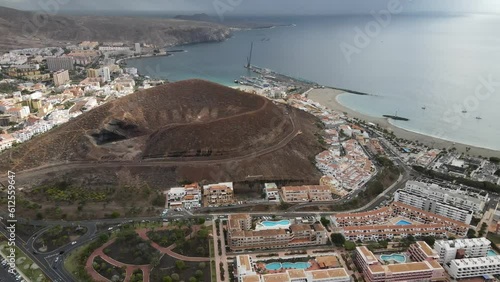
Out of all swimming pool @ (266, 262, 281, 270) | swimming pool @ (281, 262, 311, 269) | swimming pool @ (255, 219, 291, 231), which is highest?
swimming pool @ (255, 219, 291, 231)

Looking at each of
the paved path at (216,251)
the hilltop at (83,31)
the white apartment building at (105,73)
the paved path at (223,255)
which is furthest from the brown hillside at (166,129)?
the hilltop at (83,31)

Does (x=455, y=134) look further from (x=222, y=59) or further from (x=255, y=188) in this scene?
(x=222, y=59)

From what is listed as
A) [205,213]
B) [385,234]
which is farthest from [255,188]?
[385,234]

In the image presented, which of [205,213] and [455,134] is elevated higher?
[455,134]

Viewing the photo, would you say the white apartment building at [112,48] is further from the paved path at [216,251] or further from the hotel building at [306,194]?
the paved path at [216,251]

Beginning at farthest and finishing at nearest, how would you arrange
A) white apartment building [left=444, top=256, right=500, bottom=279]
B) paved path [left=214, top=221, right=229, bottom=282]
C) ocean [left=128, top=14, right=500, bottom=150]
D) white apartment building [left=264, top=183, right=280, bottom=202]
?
1. ocean [left=128, top=14, right=500, bottom=150]
2. white apartment building [left=264, top=183, right=280, bottom=202]
3. white apartment building [left=444, top=256, right=500, bottom=279]
4. paved path [left=214, top=221, right=229, bottom=282]

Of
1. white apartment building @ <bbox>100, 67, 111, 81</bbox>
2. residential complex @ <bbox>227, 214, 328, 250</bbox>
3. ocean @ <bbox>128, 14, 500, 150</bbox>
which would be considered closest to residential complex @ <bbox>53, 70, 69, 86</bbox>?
white apartment building @ <bbox>100, 67, 111, 81</bbox>

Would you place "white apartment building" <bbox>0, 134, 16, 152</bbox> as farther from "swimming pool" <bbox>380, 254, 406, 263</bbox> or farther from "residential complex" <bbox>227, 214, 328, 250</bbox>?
"swimming pool" <bbox>380, 254, 406, 263</bbox>
